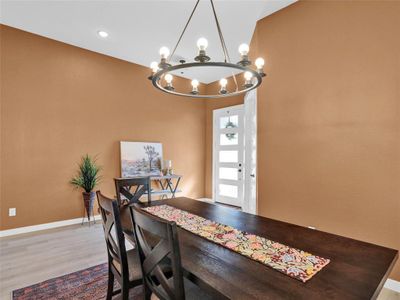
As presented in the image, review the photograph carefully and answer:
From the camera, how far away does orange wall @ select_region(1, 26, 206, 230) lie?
3.46 metres

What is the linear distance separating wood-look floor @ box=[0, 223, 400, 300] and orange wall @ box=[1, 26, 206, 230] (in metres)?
0.46

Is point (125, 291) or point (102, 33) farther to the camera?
point (102, 33)

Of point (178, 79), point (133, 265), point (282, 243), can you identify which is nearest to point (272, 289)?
point (282, 243)

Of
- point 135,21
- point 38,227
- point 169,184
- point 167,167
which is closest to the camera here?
point 135,21

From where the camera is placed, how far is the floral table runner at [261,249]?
42.8 inches

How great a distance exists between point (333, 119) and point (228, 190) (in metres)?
3.40

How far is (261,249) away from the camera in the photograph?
1.30 metres

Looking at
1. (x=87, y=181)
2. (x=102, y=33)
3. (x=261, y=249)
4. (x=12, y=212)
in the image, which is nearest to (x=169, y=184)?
(x=87, y=181)

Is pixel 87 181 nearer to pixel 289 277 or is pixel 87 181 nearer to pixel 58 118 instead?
pixel 58 118

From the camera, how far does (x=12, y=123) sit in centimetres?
345

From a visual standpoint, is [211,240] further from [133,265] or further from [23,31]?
[23,31]

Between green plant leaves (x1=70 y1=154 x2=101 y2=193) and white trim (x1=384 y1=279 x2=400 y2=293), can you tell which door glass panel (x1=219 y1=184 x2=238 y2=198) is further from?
white trim (x1=384 y1=279 x2=400 y2=293)

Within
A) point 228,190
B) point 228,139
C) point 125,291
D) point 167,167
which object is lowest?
point 228,190

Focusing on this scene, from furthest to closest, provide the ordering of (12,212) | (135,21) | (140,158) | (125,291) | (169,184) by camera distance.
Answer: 1. (169,184)
2. (140,158)
3. (12,212)
4. (135,21)
5. (125,291)
